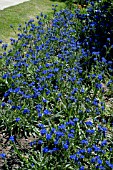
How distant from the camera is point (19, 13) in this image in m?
10.8

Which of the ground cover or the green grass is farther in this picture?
the green grass

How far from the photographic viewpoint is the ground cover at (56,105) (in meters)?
4.40

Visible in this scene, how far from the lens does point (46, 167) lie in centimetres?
428

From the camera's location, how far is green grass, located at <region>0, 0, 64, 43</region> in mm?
9140

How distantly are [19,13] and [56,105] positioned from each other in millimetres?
5884

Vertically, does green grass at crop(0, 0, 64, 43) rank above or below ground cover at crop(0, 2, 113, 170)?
above

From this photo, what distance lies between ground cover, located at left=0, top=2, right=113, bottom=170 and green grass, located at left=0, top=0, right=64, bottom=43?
1.31 metres

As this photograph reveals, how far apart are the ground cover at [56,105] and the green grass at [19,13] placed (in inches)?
51.5

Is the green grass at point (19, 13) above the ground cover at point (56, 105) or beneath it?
above

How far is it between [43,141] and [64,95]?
3.96 ft

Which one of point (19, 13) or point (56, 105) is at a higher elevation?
point (19, 13)

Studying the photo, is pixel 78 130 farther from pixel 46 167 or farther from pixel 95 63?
pixel 95 63

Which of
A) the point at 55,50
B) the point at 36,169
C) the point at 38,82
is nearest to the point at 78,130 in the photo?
the point at 36,169

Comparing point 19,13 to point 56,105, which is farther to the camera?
point 19,13
